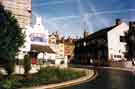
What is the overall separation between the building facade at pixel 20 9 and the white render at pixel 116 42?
81.3 feet

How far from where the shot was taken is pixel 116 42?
66188 mm

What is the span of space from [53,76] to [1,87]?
832 centimetres

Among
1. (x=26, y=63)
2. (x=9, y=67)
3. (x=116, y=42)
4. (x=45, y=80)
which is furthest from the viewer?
(x=116, y=42)

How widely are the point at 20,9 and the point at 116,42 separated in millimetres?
28779

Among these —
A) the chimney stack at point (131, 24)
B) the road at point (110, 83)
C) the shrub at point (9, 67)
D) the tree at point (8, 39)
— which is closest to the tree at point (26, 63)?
the tree at point (8, 39)

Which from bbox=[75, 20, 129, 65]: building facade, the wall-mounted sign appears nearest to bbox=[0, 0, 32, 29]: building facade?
the wall-mounted sign

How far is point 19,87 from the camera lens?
22.2 m

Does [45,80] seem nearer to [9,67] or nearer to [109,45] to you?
[9,67]

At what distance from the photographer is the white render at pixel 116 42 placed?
6489 centimetres

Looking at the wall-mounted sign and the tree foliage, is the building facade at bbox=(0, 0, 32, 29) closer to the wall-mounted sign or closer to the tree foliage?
the wall-mounted sign

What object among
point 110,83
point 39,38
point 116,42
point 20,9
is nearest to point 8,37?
point 110,83

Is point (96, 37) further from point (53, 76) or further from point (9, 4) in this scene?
point (53, 76)

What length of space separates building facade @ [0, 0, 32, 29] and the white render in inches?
976

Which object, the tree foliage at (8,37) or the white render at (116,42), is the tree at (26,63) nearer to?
the tree foliage at (8,37)
